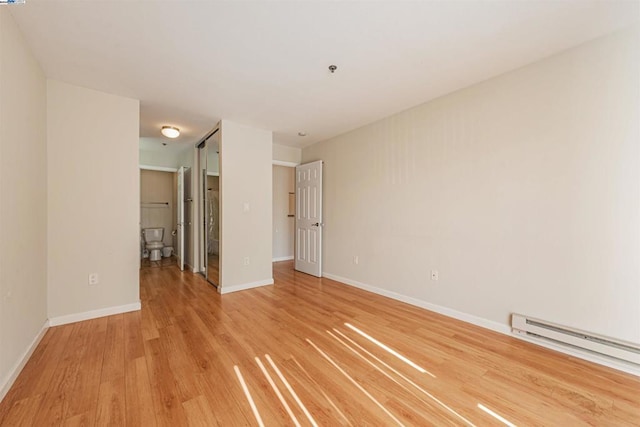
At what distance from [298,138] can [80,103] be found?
2.81 metres

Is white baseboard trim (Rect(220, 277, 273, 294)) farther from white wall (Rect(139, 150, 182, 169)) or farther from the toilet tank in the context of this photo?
white wall (Rect(139, 150, 182, 169))

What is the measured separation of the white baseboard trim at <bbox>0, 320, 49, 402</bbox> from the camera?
1.59m

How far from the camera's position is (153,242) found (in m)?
5.73

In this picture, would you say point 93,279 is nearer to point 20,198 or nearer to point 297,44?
point 20,198

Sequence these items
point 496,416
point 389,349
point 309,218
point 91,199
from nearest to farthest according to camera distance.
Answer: point 496,416
point 389,349
point 91,199
point 309,218

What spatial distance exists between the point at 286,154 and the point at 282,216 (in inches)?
69.7

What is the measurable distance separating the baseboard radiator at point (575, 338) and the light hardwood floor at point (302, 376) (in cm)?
13

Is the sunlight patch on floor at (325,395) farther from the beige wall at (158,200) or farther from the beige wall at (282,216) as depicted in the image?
the beige wall at (158,200)

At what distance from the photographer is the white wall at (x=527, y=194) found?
1.89 meters

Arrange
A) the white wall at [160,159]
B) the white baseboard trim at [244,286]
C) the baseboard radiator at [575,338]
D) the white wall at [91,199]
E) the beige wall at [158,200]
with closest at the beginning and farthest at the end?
1. the baseboard radiator at [575,338]
2. the white wall at [91,199]
3. the white baseboard trim at [244,286]
4. the white wall at [160,159]
5. the beige wall at [158,200]

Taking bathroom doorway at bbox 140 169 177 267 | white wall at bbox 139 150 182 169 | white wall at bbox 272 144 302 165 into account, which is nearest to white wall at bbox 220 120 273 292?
white wall at bbox 272 144 302 165

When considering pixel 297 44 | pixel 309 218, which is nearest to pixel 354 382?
pixel 297 44

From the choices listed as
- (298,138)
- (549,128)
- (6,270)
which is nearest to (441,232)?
(549,128)

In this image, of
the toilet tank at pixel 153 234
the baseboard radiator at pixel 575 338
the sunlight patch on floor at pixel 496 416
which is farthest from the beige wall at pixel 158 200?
the baseboard radiator at pixel 575 338
